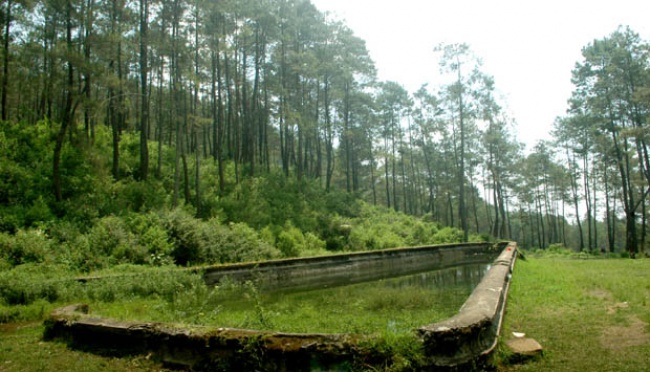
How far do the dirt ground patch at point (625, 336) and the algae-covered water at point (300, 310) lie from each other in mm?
1960

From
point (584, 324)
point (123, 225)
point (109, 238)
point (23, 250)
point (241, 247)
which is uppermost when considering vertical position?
point (123, 225)

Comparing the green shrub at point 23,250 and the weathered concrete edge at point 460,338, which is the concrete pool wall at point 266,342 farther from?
the green shrub at point 23,250

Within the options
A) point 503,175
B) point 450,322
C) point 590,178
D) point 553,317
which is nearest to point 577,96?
point 590,178

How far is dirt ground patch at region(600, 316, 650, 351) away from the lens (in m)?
4.43

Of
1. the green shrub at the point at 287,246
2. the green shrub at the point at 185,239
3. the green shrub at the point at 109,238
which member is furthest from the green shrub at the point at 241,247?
the green shrub at the point at 109,238

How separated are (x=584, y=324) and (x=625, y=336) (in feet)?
2.23

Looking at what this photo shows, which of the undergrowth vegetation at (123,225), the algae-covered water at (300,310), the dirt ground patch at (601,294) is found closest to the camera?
the algae-covered water at (300,310)

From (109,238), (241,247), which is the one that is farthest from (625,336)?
(109,238)

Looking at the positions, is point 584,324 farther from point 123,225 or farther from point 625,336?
point 123,225

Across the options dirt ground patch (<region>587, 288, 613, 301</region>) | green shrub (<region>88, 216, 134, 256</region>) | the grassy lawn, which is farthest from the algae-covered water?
green shrub (<region>88, 216, 134, 256</region>)

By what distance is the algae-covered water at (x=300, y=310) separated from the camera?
209 inches

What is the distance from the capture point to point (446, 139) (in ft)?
152

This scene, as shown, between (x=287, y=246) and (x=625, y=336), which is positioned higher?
(x=287, y=246)

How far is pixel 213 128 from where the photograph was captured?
97.5 feet
